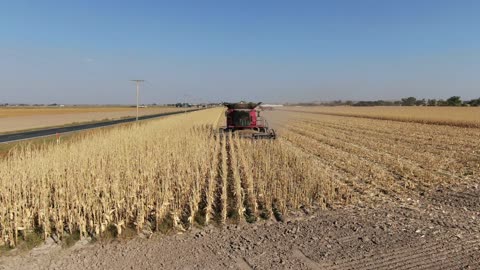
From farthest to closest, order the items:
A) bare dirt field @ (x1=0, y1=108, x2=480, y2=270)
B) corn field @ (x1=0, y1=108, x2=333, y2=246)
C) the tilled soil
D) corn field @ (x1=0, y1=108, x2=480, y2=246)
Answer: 1. corn field @ (x1=0, y1=108, x2=480, y2=246)
2. corn field @ (x1=0, y1=108, x2=333, y2=246)
3. bare dirt field @ (x1=0, y1=108, x2=480, y2=270)
4. the tilled soil

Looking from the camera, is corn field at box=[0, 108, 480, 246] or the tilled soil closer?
the tilled soil

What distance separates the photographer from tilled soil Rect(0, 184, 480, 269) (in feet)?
15.6

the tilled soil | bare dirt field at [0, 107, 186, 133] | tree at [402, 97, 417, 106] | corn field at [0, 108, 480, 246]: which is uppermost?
tree at [402, 97, 417, 106]

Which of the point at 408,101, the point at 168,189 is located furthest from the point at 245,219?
the point at 408,101

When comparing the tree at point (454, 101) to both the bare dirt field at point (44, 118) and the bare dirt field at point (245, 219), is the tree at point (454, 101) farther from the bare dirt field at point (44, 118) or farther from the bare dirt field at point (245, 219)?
the bare dirt field at point (245, 219)

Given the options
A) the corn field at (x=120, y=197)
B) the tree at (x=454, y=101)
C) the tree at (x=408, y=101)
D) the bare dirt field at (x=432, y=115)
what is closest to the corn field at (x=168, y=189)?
the corn field at (x=120, y=197)

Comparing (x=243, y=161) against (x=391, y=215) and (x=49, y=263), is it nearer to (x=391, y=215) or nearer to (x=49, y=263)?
(x=391, y=215)

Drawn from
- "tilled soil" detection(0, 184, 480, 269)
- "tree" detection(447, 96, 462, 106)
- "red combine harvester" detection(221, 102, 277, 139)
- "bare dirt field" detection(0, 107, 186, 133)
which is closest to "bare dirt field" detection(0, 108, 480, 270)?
"tilled soil" detection(0, 184, 480, 269)

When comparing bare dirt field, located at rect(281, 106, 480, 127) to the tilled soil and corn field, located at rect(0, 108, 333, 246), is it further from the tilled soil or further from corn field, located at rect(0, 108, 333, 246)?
the tilled soil

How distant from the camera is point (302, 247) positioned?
17.4 feet

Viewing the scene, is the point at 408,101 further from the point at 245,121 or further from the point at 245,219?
the point at 245,219

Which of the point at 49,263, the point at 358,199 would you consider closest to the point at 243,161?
the point at 358,199

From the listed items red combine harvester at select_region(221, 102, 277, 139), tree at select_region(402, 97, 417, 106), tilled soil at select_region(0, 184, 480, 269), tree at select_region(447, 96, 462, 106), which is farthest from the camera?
tree at select_region(402, 97, 417, 106)

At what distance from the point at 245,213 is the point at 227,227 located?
79cm
